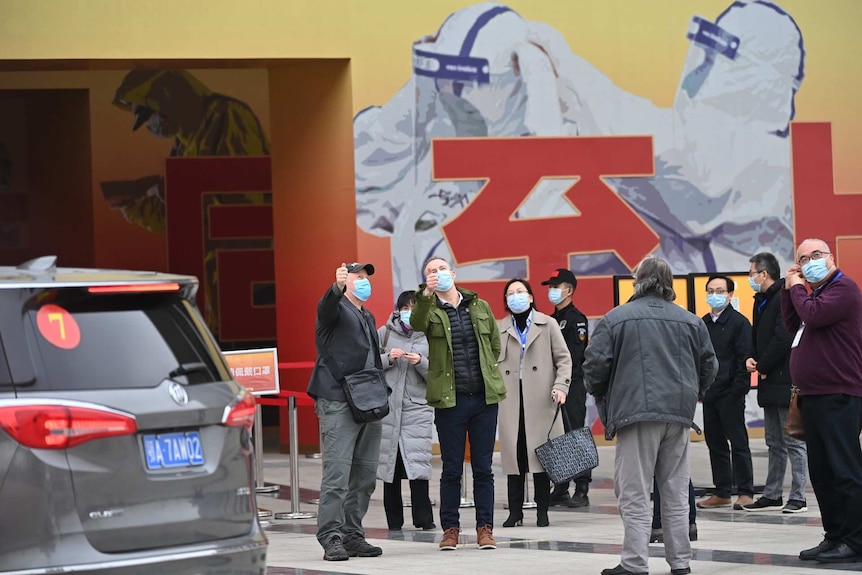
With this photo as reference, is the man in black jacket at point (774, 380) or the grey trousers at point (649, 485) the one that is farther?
the man in black jacket at point (774, 380)

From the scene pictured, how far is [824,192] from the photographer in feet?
57.3

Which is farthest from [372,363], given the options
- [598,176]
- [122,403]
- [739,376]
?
[598,176]

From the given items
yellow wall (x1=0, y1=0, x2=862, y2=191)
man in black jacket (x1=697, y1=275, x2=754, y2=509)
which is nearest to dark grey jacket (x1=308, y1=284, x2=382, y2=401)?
man in black jacket (x1=697, y1=275, x2=754, y2=509)

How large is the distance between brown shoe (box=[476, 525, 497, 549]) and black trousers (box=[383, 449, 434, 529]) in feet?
4.47

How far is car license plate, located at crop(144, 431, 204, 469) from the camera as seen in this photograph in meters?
5.52

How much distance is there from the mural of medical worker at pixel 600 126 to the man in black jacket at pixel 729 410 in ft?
15.1

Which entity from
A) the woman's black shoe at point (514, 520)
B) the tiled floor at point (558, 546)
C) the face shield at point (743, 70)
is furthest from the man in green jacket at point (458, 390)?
the face shield at point (743, 70)

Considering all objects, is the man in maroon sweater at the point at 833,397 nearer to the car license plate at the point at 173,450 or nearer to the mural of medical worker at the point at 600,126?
the car license plate at the point at 173,450

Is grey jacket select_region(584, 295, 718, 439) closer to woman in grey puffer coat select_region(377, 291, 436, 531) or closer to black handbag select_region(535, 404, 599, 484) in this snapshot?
A: black handbag select_region(535, 404, 599, 484)

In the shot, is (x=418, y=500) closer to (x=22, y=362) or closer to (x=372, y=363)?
(x=372, y=363)

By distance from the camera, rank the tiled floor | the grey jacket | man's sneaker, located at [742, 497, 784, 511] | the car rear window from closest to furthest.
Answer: the car rear window → the grey jacket → the tiled floor → man's sneaker, located at [742, 497, 784, 511]

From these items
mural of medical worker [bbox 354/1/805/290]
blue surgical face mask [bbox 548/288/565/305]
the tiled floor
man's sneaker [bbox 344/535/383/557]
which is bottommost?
the tiled floor

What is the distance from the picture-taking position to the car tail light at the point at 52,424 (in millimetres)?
5215

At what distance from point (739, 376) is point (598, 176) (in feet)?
16.7
